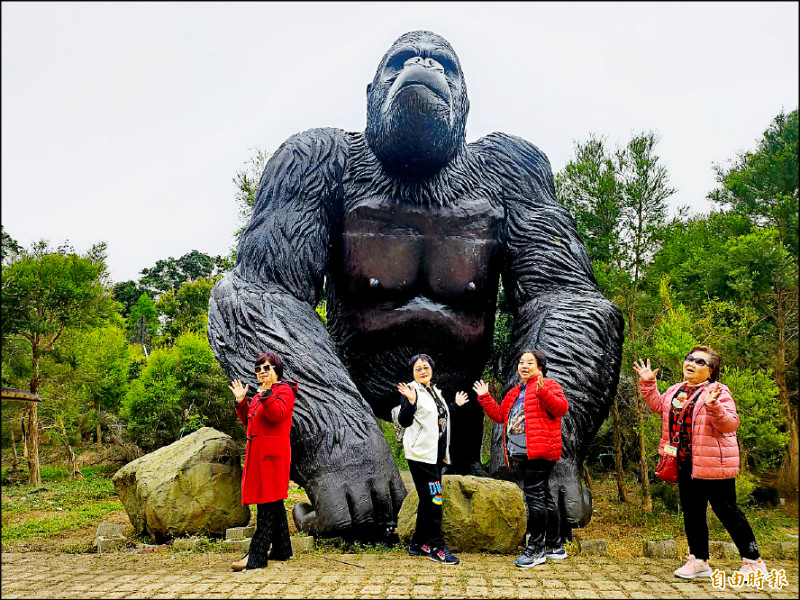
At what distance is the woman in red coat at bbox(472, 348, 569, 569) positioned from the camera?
9.07ft

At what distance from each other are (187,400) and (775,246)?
28.0 ft

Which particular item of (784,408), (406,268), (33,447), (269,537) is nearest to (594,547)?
(269,537)

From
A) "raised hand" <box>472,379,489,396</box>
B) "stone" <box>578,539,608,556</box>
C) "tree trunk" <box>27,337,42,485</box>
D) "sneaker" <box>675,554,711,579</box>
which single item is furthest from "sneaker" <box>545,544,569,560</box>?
"tree trunk" <box>27,337,42,485</box>

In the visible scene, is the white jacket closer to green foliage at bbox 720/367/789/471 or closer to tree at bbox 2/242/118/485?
green foliage at bbox 720/367/789/471

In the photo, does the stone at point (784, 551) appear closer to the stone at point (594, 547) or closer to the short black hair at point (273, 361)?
the stone at point (594, 547)

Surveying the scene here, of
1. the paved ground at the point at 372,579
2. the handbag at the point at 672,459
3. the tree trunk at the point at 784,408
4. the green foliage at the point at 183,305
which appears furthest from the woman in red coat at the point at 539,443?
the green foliage at the point at 183,305

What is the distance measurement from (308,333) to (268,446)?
0.63 metres

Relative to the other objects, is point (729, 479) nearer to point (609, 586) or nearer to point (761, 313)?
point (609, 586)

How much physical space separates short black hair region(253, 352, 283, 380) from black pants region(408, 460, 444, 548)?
2.18 ft

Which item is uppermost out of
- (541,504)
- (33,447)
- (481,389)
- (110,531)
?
(481,389)

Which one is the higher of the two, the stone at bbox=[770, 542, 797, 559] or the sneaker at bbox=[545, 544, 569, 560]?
the sneaker at bbox=[545, 544, 569, 560]

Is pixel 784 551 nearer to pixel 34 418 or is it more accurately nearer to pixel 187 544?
pixel 187 544

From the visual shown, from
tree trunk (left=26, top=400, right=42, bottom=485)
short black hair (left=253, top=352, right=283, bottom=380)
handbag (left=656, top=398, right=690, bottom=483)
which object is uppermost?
short black hair (left=253, top=352, right=283, bottom=380)

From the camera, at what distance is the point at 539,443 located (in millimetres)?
2795
